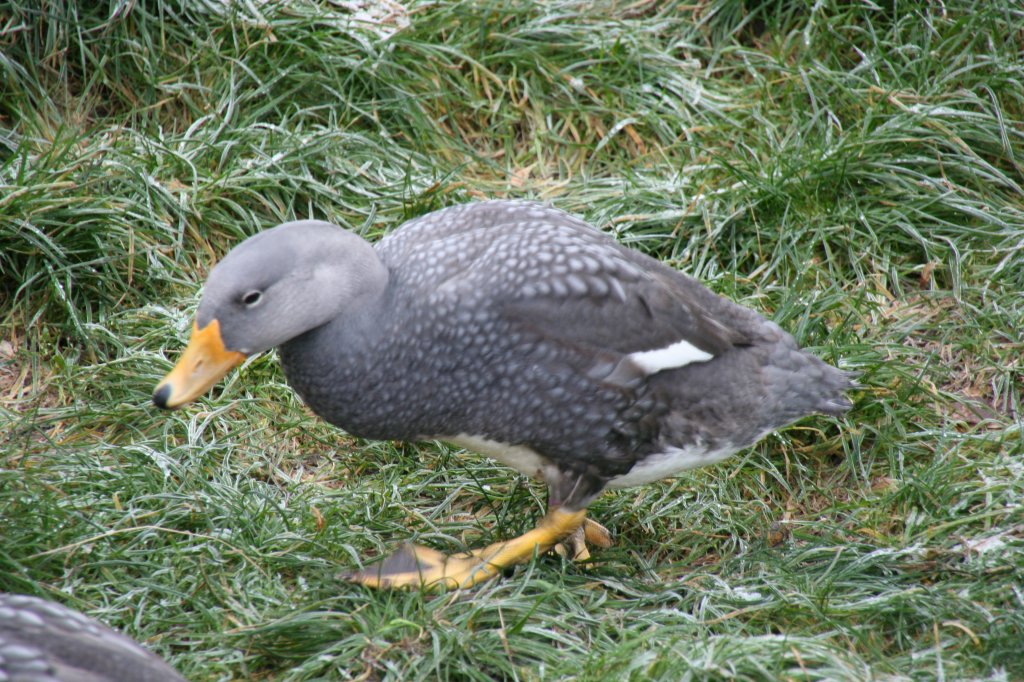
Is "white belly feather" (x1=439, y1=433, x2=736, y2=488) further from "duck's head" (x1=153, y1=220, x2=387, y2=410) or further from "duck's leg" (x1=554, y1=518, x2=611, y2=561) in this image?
"duck's head" (x1=153, y1=220, x2=387, y2=410)

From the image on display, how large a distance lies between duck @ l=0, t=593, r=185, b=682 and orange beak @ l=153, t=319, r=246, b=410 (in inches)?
31.4

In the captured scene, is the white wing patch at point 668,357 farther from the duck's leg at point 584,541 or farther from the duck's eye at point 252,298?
the duck's eye at point 252,298

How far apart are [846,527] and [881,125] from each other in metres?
2.24

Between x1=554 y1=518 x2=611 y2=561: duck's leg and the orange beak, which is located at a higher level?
the orange beak

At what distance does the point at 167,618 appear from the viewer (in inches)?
156

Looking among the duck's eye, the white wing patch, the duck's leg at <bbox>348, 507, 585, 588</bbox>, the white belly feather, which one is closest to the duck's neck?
the duck's eye

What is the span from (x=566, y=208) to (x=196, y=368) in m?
2.67

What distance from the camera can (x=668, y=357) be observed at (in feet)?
13.8

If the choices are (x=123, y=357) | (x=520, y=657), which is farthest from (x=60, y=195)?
(x=520, y=657)

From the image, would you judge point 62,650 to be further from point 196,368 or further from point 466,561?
point 466,561

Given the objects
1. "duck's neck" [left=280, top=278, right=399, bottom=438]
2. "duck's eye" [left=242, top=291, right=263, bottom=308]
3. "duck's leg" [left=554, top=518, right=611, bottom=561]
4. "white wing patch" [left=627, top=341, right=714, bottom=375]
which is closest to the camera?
"duck's eye" [left=242, top=291, right=263, bottom=308]

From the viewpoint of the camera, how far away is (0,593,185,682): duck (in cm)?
296

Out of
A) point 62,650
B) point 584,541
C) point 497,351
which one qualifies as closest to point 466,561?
point 584,541

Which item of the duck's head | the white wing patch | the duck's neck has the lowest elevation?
the white wing patch
